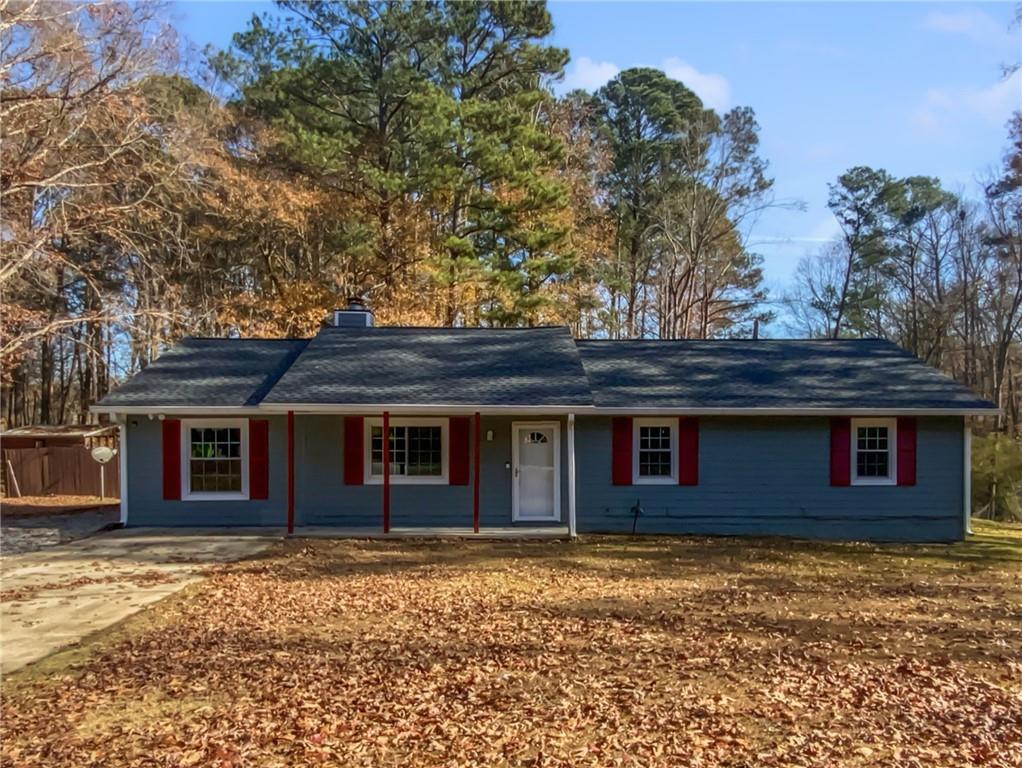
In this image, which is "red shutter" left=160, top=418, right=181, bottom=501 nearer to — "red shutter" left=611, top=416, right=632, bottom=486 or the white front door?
the white front door

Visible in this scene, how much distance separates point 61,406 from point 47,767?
115 ft

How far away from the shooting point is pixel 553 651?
21.2 feet

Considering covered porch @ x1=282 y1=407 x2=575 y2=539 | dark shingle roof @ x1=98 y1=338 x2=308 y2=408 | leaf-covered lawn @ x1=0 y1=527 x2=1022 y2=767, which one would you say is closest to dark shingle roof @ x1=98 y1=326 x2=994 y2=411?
dark shingle roof @ x1=98 y1=338 x2=308 y2=408

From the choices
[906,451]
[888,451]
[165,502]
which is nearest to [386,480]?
[165,502]

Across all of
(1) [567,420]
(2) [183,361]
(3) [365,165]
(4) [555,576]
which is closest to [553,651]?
(4) [555,576]

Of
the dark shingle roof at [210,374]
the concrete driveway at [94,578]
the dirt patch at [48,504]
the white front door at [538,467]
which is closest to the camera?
the concrete driveway at [94,578]

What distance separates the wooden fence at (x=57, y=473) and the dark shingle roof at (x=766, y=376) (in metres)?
14.5

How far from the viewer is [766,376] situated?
1550 centimetres

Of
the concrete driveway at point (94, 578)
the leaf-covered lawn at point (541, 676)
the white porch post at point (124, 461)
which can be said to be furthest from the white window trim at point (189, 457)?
the leaf-covered lawn at point (541, 676)

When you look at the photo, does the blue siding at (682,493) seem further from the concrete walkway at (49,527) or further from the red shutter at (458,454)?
the concrete walkway at (49,527)

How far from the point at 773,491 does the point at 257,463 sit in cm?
940

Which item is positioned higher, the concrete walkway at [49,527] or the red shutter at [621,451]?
the red shutter at [621,451]

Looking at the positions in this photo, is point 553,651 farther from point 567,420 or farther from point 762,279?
point 762,279

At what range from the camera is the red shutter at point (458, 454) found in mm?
14170
